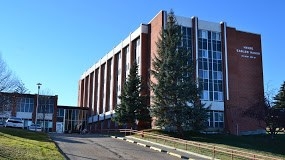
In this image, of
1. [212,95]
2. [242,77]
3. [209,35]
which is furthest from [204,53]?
[242,77]

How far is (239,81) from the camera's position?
54.0 metres

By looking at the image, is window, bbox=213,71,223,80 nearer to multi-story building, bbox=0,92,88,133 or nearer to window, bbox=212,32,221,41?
window, bbox=212,32,221,41

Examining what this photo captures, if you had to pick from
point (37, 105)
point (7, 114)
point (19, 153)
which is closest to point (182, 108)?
point (19, 153)

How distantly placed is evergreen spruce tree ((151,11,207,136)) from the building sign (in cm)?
1698

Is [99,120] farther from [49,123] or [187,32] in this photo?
[187,32]

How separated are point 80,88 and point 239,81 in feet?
158

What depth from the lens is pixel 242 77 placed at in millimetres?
54406

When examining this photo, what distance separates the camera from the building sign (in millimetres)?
55312

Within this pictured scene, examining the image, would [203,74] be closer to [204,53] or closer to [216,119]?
[204,53]

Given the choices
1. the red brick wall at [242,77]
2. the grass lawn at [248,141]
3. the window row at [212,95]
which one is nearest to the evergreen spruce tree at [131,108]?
the grass lawn at [248,141]

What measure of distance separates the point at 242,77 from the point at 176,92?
19.1m

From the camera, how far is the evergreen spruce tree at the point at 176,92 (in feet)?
124

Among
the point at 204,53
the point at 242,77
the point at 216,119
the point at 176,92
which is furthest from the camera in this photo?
the point at 242,77

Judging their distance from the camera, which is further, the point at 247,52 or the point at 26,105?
the point at 26,105
